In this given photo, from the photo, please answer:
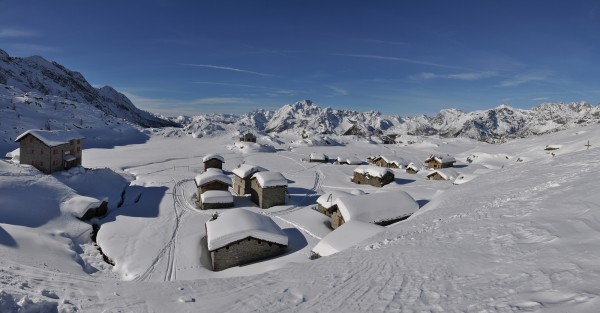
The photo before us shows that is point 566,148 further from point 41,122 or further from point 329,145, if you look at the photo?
point 41,122

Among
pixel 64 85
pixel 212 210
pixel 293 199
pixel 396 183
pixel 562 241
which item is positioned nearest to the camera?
pixel 562 241

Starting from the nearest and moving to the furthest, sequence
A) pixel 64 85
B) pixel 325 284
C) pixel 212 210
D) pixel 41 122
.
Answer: pixel 325 284
pixel 212 210
pixel 41 122
pixel 64 85

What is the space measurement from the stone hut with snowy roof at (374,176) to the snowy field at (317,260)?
16.7 meters

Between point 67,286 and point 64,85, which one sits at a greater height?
point 64,85

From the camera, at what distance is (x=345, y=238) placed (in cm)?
2166

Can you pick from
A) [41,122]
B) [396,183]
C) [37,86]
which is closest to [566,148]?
[396,183]

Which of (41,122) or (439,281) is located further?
(41,122)

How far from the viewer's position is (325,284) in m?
10.5

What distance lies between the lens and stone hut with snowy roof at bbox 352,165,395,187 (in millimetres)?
50141

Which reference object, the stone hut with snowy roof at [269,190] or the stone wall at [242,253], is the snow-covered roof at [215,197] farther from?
the stone wall at [242,253]

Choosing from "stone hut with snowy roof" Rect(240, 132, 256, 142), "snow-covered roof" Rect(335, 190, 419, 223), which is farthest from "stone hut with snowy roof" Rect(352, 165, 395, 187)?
"stone hut with snowy roof" Rect(240, 132, 256, 142)

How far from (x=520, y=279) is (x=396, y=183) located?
143 ft

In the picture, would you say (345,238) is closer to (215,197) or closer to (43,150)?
(215,197)

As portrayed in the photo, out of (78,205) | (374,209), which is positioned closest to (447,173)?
(374,209)
